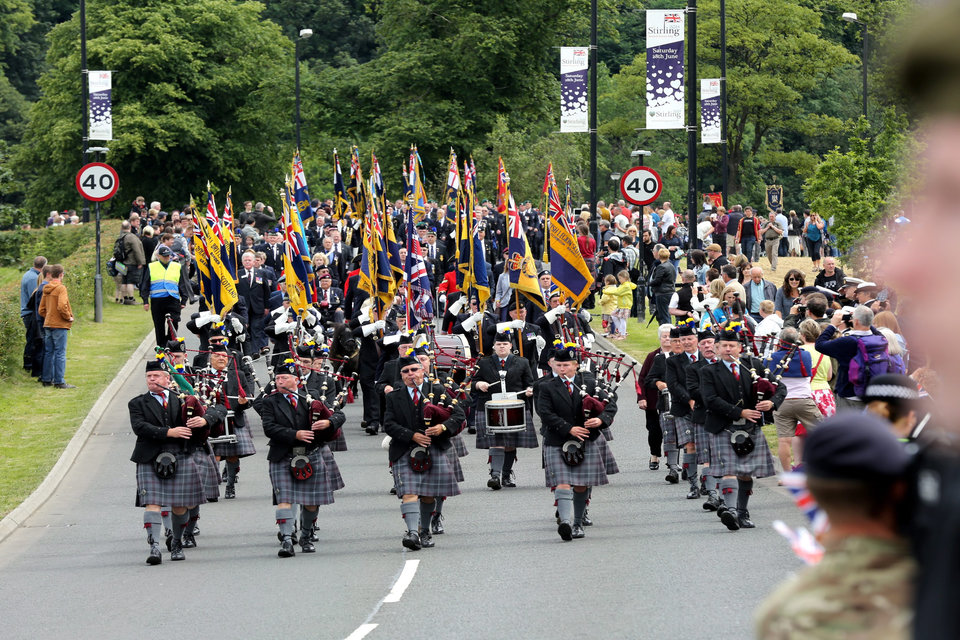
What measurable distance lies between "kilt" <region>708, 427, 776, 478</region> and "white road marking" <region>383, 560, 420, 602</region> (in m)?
3.15

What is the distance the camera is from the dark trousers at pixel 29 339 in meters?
24.5

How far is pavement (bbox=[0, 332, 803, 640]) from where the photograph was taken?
1053 cm

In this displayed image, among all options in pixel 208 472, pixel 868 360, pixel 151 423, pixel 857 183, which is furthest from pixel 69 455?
pixel 857 183

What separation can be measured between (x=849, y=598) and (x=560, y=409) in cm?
1239

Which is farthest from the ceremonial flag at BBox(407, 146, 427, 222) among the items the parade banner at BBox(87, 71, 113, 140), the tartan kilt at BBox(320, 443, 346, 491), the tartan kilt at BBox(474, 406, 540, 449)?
the tartan kilt at BBox(320, 443, 346, 491)

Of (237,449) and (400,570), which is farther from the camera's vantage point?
(237,449)

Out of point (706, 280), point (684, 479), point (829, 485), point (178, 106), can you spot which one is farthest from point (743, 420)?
point (178, 106)

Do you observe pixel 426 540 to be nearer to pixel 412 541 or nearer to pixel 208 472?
pixel 412 541

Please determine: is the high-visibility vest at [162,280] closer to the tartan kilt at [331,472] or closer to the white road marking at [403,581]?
the tartan kilt at [331,472]

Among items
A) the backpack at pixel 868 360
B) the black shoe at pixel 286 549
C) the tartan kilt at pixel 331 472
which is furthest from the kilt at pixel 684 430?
the black shoe at pixel 286 549

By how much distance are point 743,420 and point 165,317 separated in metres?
14.8

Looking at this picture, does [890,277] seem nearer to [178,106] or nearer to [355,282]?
[355,282]

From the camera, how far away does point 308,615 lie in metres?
10.9

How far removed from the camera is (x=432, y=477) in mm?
13898
